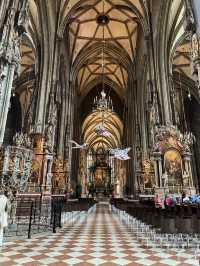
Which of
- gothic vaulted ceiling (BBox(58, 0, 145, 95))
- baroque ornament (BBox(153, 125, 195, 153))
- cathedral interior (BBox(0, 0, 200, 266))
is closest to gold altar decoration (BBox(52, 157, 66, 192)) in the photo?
cathedral interior (BBox(0, 0, 200, 266))

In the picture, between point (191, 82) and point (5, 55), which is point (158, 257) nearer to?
point (5, 55)

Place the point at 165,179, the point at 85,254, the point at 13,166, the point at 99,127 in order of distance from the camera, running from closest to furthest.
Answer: the point at 85,254 < the point at 13,166 < the point at 165,179 < the point at 99,127

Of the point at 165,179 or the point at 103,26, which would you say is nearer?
the point at 165,179

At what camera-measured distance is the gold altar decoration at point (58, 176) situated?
61.0 ft

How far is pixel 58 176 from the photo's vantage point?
18.9m

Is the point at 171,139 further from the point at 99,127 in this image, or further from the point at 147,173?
the point at 99,127

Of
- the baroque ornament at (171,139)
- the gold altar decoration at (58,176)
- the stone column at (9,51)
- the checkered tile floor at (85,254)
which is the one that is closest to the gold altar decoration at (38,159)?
the gold altar decoration at (58,176)

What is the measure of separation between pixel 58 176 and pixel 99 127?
6083 mm

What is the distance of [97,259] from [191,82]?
78.9ft

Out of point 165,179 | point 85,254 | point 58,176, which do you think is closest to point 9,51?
point 85,254

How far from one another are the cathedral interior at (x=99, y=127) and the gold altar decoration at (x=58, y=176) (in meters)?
0.10

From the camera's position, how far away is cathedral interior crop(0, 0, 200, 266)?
530 centimetres

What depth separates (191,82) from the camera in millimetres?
24234

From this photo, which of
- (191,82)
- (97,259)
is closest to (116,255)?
(97,259)
